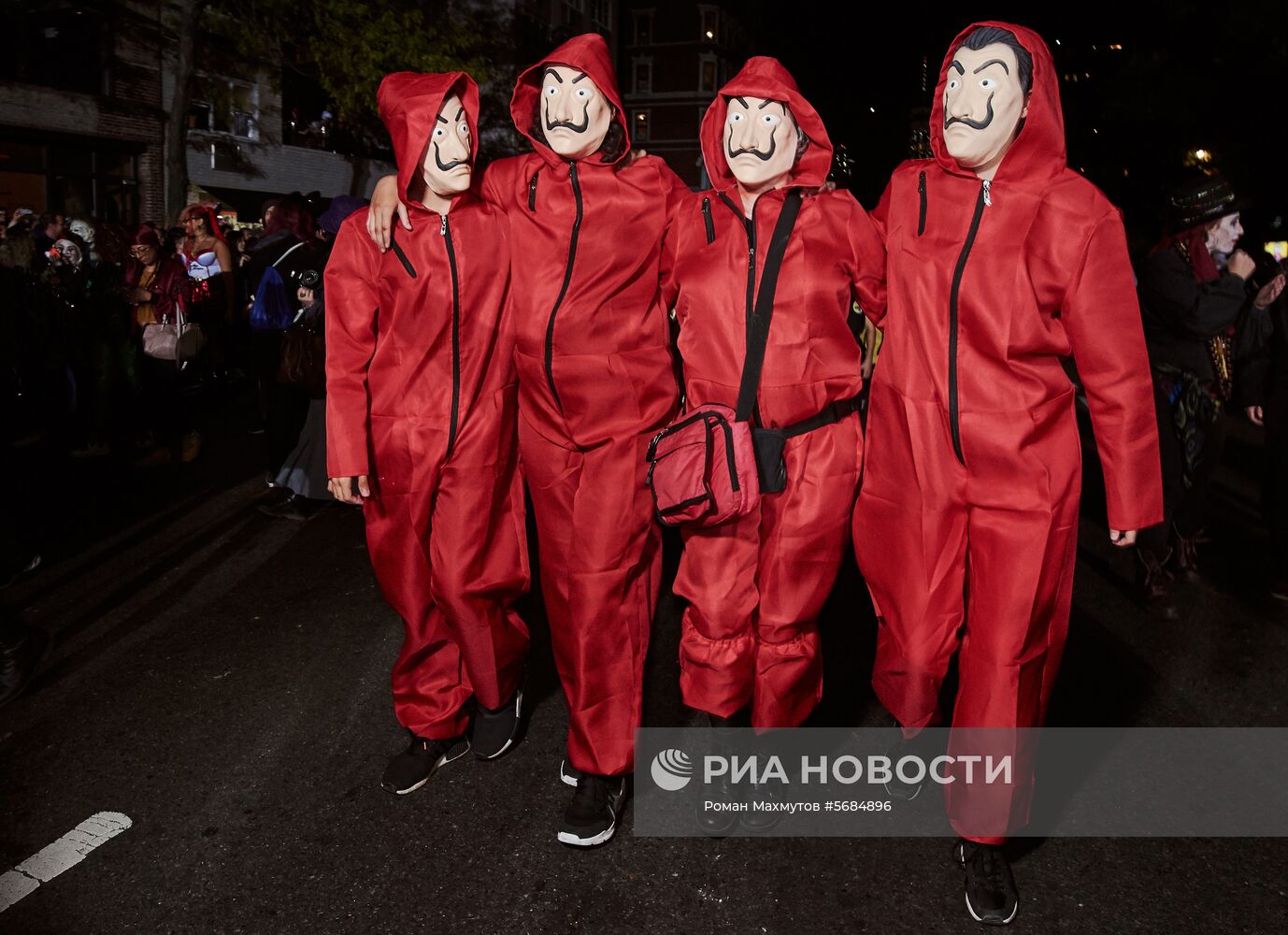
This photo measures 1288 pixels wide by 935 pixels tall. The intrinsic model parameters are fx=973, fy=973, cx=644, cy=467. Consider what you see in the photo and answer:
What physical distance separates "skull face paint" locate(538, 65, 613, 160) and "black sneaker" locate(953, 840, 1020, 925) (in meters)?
2.24

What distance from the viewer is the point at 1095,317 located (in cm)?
244

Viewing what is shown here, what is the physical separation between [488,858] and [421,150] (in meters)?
2.07

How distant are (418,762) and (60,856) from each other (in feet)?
3.36

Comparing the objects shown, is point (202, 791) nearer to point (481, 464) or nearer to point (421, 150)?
point (481, 464)

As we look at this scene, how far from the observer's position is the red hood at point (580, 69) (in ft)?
9.23

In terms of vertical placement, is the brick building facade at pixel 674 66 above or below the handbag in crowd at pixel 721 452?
A: above

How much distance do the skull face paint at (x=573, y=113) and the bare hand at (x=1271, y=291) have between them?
159 inches

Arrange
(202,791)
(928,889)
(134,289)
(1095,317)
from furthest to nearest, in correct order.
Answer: (134,289)
(202,791)
(928,889)
(1095,317)

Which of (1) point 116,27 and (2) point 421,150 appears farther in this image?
(1) point 116,27

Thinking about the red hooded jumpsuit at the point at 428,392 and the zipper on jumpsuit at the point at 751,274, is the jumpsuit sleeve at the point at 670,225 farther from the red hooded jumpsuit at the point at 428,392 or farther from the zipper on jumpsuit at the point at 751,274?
the red hooded jumpsuit at the point at 428,392

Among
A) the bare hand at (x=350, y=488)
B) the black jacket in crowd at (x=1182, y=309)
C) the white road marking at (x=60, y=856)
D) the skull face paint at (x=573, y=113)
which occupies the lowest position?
the white road marking at (x=60, y=856)

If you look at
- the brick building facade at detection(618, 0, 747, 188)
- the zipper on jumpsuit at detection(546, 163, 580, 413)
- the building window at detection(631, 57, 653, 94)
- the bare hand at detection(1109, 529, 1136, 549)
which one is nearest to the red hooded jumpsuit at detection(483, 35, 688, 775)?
the zipper on jumpsuit at detection(546, 163, 580, 413)

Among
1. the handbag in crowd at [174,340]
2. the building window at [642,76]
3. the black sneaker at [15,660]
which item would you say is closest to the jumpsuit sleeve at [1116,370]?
the black sneaker at [15,660]

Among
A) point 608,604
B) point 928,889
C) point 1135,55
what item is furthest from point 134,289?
point 1135,55
